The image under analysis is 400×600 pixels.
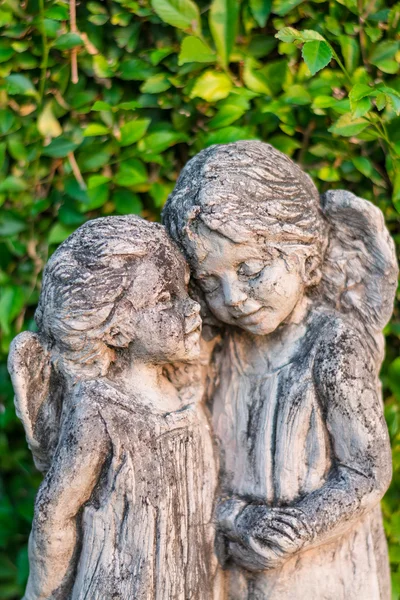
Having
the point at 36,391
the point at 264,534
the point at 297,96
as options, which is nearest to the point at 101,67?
the point at 297,96

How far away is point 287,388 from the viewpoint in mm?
1795

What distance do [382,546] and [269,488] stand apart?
1.16ft

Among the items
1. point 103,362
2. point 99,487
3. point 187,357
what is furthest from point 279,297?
point 99,487

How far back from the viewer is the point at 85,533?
5.50 feet

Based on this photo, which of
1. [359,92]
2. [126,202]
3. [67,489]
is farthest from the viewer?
[126,202]

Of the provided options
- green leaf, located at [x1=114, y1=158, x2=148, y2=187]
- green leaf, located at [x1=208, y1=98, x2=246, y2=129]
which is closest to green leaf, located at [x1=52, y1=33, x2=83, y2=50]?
green leaf, located at [x1=114, y1=158, x2=148, y2=187]

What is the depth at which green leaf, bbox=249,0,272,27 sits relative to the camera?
8.14 ft

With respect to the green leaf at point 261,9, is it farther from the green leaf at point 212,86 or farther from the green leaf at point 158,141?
the green leaf at point 158,141

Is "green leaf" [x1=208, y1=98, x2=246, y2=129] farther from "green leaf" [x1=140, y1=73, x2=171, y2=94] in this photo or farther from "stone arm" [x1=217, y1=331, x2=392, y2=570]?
"stone arm" [x1=217, y1=331, x2=392, y2=570]

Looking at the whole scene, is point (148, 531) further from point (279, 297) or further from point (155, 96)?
point (155, 96)

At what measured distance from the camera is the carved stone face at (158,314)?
170cm

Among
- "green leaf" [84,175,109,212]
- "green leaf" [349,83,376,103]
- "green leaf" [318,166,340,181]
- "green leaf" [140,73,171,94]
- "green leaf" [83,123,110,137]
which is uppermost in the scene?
"green leaf" [349,83,376,103]

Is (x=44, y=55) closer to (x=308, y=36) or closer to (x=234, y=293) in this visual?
(x=308, y=36)

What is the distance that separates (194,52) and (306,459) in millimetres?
1242
